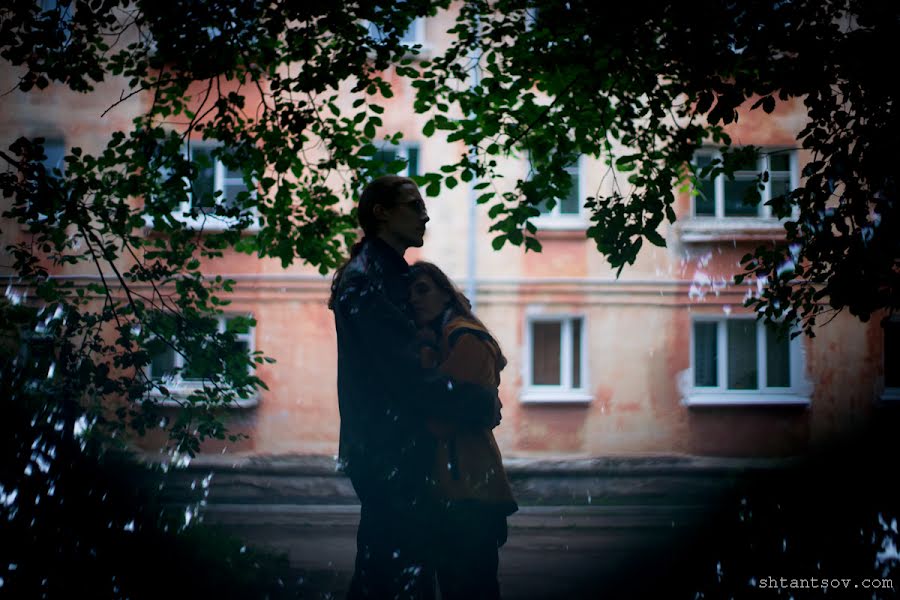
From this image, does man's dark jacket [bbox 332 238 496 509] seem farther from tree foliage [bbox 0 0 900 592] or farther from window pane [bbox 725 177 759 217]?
window pane [bbox 725 177 759 217]

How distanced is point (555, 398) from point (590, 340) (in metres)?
1.01

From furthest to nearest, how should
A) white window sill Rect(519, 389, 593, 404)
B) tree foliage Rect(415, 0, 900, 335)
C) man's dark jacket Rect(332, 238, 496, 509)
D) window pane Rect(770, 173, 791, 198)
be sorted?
window pane Rect(770, 173, 791, 198)
white window sill Rect(519, 389, 593, 404)
tree foliage Rect(415, 0, 900, 335)
man's dark jacket Rect(332, 238, 496, 509)

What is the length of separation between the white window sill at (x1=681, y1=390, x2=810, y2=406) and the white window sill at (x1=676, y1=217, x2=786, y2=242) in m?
2.32

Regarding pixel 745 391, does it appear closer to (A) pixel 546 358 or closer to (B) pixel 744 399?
(B) pixel 744 399

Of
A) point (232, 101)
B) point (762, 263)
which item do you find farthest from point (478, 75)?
point (762, 263)

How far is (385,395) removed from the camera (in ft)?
7.84

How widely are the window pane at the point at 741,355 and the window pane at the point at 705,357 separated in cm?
21

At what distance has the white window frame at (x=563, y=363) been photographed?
36.6ft

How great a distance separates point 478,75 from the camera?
10.9 meters

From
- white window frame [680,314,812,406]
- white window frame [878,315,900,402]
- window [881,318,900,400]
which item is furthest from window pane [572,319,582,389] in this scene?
window [881,318,900,400]

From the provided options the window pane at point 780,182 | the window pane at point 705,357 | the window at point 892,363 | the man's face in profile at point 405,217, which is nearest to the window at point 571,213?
the window pane at point 705,357

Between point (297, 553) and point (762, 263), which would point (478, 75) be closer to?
point (297, 553)

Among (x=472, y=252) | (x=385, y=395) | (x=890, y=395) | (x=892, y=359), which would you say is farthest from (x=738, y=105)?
(x=892, y=359)

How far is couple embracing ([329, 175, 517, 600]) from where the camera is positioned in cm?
238
